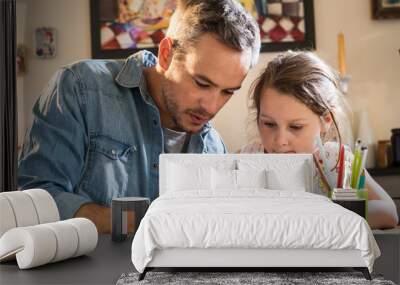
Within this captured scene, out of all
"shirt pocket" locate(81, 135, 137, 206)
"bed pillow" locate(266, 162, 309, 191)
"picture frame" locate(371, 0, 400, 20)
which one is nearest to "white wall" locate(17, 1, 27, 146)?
"shirt pocket" locate(81, 135, 137, 206)

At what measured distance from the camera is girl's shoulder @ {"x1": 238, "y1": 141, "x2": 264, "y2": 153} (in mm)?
2912

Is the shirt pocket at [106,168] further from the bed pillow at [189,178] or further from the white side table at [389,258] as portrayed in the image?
the white side table at [389,258]

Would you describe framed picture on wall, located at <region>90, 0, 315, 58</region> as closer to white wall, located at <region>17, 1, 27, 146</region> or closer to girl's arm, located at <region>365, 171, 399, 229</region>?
white wall, located at <region>17, 1, 27, 146</region>

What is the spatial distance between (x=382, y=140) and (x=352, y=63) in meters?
0.45

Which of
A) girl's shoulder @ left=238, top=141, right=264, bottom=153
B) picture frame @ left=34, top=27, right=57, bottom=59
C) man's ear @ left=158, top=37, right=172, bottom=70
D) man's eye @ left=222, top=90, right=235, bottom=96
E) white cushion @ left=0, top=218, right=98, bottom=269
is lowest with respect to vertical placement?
white cushion @ left=0, top=218, right=98, bottom=269

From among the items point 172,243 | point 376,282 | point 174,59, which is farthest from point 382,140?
point 172,243

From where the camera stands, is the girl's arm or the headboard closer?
the headboard

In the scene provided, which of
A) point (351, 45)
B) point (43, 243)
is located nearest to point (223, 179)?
point (43, 243)

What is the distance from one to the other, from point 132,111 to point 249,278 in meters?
1.41

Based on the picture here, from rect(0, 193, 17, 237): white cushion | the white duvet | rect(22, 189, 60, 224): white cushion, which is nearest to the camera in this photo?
the white duvet

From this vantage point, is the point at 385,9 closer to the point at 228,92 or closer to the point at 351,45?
the point at 351,45

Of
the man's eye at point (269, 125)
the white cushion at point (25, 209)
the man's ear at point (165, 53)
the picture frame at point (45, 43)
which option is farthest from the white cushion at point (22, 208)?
the picture frame at point (45, 43)

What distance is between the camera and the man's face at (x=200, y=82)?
2.85m

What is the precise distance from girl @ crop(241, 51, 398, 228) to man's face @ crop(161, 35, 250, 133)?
0.14m
